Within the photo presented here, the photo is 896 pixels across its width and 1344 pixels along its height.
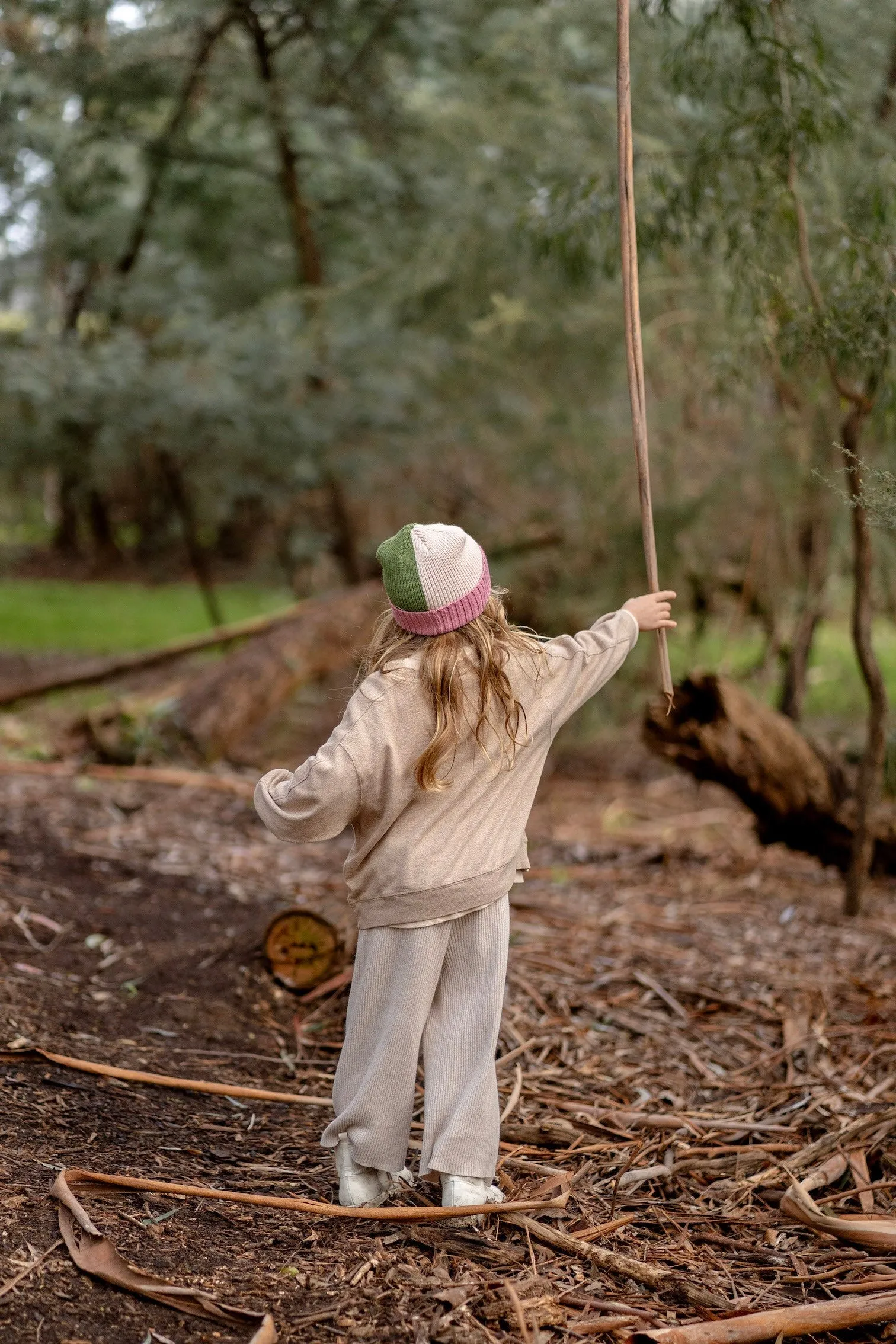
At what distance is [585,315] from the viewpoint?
8.47m

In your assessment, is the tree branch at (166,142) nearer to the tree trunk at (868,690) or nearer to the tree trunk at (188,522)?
the tree trunk at (188,522)

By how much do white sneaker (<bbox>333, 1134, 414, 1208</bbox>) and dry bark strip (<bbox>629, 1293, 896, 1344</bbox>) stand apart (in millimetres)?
733

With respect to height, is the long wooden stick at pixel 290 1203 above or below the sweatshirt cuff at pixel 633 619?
below

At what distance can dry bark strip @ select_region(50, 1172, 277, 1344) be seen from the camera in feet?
7.31

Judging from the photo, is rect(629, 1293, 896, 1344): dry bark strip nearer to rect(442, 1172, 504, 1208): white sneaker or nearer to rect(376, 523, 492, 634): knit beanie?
rect(442, 1172, 504, 1208): white sneaker

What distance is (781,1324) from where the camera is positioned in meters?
2.36

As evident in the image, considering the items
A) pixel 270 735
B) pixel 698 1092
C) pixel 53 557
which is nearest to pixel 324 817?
pixel 698 1092

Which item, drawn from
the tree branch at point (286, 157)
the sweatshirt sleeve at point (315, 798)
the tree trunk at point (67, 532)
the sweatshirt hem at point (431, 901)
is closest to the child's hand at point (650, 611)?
the sweatshirt hem at point (431, 901)

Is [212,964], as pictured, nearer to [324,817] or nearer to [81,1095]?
[81,1095]

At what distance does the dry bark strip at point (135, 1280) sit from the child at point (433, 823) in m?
0.58

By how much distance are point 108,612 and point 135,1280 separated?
12.8m

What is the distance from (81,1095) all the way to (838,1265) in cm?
189

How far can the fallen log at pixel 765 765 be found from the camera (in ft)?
18.5

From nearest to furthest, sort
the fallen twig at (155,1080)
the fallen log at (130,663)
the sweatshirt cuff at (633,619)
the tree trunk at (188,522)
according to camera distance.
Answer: the sweatshirt cuff at (633,619) < the fallen twig at (155,1080) < the fallen log at (130,663) < the tree trunk at (188,522)
